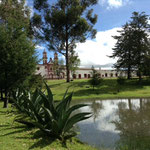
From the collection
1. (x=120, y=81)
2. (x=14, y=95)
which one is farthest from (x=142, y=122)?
(x=120, y=81)

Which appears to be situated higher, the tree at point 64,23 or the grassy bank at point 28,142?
the tree at point 64,23

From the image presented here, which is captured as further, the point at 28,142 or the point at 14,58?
the point at 14,58

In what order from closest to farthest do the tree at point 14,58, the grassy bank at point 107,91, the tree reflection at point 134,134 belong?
the tree reflection at point 134,134
the tree at point 14,58
the grassy bank at point 107,91

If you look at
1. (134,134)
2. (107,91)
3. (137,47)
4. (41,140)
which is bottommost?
(107,91)

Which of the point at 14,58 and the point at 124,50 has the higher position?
the point at 124,50

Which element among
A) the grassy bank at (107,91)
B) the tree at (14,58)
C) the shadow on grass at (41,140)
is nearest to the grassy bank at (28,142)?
the shadow on grass at (41,140)

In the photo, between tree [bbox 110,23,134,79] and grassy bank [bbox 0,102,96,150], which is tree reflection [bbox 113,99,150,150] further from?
tree [bbox 110,23,134,79]

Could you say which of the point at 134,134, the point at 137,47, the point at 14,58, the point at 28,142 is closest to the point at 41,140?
the point at 28,142

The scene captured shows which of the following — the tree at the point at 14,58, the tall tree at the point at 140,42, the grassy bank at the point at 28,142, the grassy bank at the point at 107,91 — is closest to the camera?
the grassy bank at the point at 28,142

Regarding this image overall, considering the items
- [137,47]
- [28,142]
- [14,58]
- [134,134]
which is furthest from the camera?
[137,47]

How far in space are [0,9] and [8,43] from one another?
15059 mm

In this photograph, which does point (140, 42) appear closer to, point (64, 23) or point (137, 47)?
point (137, 47)

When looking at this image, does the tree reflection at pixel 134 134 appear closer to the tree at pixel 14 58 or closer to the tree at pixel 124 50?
the tree at pixel 14 58

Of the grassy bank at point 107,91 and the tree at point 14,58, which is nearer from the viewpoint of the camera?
the tree at point 14,58
